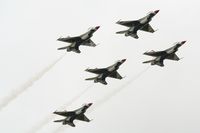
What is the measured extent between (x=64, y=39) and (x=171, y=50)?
28.8 meters

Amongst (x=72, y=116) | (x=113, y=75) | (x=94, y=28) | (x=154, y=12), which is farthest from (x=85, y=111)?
(x=154, y=12)

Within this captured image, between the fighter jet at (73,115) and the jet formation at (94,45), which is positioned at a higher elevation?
the jet formation at (94,45)

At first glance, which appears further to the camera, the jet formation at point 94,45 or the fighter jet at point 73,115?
the jet formation at point 94,45

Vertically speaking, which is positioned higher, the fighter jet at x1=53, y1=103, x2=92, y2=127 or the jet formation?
the jet formation

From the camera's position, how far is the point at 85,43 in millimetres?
141875

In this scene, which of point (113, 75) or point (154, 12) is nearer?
point (154, 12)

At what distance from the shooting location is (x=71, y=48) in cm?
13938

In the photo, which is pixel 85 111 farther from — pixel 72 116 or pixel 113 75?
pixel 113 75

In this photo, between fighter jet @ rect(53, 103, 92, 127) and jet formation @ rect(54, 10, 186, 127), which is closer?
fighter jet @ rect(53, 103, 92, 127)

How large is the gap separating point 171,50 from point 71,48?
26791 mm

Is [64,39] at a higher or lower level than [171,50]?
higher

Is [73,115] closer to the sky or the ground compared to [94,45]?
closer to the ground

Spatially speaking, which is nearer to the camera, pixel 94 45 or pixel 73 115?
pixel 73 115

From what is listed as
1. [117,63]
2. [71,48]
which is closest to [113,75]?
[117,63]
